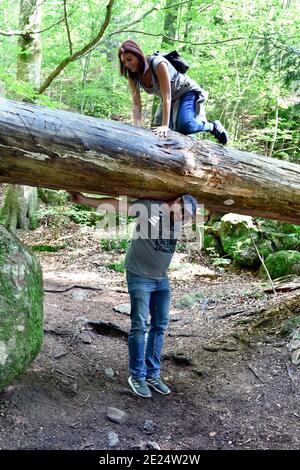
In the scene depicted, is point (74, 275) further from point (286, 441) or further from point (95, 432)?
point (286, 441)

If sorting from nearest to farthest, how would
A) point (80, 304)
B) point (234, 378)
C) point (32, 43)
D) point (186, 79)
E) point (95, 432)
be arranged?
point (95, 432), point (234, 378), point (186, 79), point (80, 304), point (32, 43)

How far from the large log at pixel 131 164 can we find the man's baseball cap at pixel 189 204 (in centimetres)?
16

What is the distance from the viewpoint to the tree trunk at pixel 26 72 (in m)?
9.87

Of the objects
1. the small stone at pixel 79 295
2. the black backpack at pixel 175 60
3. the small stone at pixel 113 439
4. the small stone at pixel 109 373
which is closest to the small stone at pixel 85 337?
the small stone at pixel 109 373

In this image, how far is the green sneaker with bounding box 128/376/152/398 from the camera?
3836 millimetres

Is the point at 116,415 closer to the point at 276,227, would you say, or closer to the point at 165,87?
the point at 165,87

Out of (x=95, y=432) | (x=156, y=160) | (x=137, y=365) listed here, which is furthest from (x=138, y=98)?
(x=95, y=432)

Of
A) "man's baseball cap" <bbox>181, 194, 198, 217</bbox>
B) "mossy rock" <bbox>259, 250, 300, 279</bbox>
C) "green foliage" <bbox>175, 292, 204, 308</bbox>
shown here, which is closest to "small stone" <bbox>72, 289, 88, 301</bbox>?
"green foliage" <bbox>175, 292, 204, 308</bbox>

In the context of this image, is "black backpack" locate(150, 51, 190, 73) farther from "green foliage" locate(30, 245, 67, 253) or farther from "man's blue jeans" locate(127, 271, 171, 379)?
"green foliage" locate(30, 245, 67, 253)

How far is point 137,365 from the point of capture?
385 cm

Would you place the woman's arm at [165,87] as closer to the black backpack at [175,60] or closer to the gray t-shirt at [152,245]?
the black backpack at [175,60]

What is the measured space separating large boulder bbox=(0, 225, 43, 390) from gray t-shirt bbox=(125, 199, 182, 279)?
871 mm

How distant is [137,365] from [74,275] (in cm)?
482

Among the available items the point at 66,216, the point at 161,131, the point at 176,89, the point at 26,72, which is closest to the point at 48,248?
the point at 66,216
